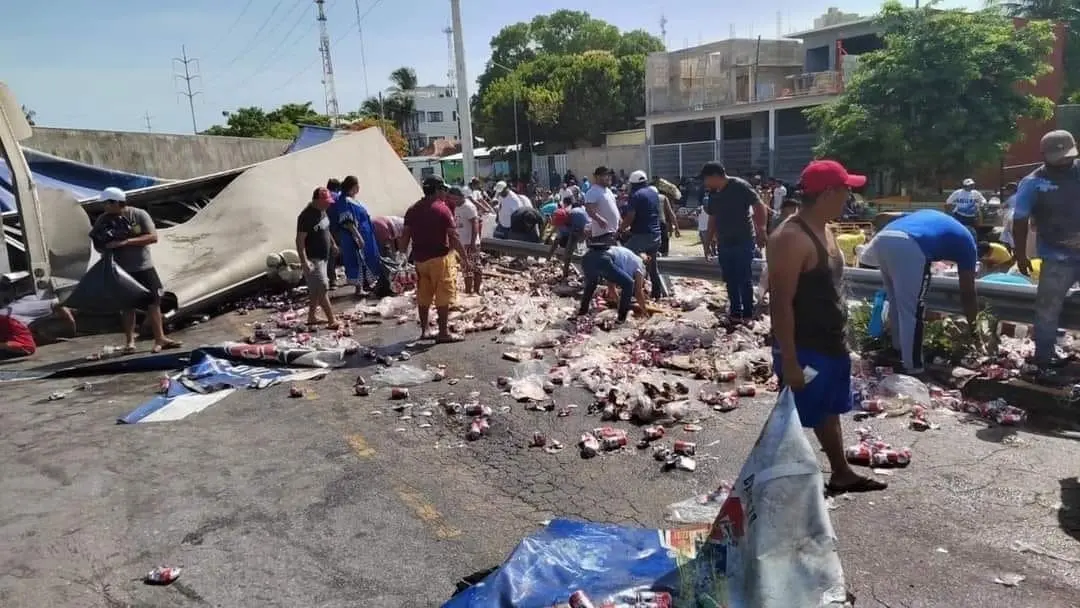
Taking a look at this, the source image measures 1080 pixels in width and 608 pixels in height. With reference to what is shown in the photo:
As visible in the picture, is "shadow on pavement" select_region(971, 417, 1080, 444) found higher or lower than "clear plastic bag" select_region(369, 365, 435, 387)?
lower

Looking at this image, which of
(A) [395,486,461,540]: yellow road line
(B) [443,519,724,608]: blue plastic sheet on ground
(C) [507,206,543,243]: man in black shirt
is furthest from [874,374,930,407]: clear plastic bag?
(C) [507,206,543,243]: man in black shirt

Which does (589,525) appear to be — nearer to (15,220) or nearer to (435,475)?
(435,475)

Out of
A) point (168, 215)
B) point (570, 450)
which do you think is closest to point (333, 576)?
point (570, 450)

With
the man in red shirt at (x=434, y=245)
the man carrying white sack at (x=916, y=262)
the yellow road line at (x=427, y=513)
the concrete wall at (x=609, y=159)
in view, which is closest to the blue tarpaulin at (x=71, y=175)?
the man in red shirt at (x=434, y=245)

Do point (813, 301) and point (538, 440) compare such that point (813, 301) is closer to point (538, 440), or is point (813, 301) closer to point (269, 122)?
point (538, 440)

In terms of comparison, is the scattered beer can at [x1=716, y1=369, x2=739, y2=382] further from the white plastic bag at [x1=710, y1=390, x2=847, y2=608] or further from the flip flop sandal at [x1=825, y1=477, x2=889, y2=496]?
the white plastic bag at [x1=710, y1=390, x2=847, y2=608]

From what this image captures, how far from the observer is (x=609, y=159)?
131 ft

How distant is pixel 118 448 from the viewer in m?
5.51

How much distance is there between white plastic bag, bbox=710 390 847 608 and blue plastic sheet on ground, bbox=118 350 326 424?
195 inches

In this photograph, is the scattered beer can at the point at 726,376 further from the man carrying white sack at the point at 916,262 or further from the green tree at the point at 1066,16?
the green tree at the point at 1066,16

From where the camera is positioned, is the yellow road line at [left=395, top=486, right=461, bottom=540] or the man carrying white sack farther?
the man carrying white sack

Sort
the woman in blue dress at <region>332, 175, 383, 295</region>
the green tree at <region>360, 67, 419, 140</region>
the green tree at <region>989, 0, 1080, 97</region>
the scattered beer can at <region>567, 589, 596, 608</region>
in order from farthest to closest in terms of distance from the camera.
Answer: the green tree at <region>360, 67, 419, 140</region> → the green tree at <region>989, 0, 1080, 97</region> → the woman in blue dress at <region>332, 175, 383, 295</region> → the scattered beer can at <region>567, 589, 596, 608</region>

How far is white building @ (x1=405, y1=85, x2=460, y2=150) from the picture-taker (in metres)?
83.3

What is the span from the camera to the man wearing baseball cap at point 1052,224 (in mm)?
5535
